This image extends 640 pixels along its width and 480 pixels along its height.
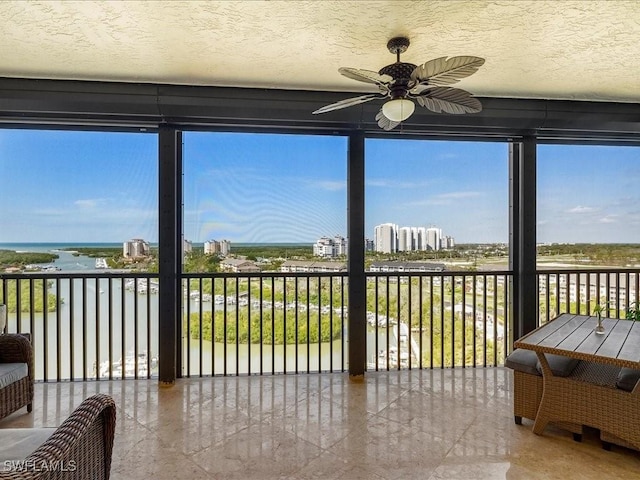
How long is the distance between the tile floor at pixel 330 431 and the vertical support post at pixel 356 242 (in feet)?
1.53

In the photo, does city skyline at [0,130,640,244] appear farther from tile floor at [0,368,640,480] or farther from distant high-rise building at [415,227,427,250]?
tile floor at [0,368,640,480]

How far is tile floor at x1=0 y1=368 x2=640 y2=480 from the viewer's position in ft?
6.73

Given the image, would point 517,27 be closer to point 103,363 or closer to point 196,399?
point 196,399

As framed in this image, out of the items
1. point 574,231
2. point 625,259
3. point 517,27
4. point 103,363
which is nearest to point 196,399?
point 103,363

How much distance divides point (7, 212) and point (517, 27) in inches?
173

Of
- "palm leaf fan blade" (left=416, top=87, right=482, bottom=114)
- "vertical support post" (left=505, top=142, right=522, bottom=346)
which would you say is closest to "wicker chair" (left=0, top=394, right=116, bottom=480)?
"palm leaf fan blade" (left=416, top=87, right=482, bottom=114)

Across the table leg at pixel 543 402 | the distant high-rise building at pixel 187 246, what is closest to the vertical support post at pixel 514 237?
the table leg at pixel 543 402

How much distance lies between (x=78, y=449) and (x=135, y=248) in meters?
→ 2.35

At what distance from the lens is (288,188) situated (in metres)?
3.54

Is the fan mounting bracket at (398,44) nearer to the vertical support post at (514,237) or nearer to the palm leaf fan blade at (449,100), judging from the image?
the palm leaf fan blade at (449,100)

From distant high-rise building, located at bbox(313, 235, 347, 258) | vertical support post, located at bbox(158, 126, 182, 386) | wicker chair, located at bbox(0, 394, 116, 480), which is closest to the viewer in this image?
wicker chair, located at bbox(0, 394, 116, 480)

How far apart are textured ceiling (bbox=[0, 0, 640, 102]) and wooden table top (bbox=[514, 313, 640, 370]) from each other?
6.56ft

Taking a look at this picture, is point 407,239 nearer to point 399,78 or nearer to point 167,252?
point 399,78

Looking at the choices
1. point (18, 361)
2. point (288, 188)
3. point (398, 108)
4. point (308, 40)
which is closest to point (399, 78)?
point (398, 108)
